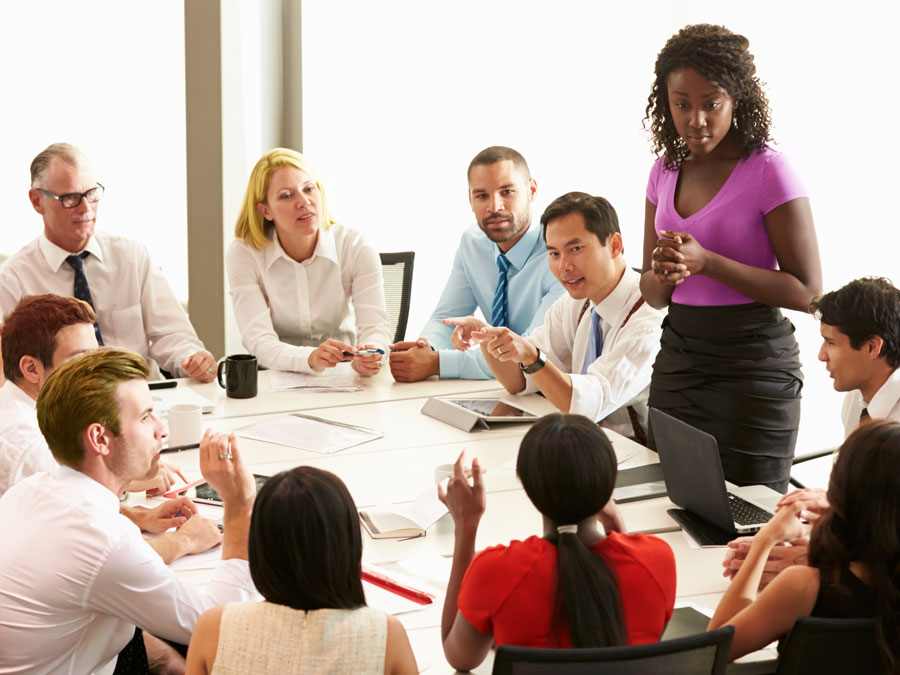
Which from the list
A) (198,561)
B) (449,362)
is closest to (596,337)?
(449,362)

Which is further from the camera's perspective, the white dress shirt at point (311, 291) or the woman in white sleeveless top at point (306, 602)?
the white dress shirt at point (311, 291)

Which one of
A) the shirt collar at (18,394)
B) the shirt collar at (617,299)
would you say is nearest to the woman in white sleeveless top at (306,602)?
the shirt collar at (18,394)

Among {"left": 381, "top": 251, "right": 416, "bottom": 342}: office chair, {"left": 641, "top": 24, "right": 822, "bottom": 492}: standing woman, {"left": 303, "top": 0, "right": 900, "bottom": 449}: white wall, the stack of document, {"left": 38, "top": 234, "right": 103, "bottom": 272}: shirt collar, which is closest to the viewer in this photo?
the stack of document

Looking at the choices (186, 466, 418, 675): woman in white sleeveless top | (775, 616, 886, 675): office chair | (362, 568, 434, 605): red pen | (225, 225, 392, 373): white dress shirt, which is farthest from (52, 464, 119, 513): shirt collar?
(225, 225, 392, 373): white dress shirt

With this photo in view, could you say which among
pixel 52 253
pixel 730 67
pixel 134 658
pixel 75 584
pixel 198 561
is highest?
pixel 730 67

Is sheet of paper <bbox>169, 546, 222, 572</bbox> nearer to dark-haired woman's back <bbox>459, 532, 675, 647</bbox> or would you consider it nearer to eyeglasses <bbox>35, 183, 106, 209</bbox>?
dark-haired woman's back <bbox>459, 532, 675, 647</bbox>

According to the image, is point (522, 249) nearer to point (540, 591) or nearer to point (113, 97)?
point (540, 591)

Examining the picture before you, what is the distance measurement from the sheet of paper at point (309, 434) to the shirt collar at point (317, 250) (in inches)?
38.2

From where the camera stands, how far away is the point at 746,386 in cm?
246

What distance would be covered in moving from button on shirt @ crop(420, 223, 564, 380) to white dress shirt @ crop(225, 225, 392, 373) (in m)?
0.27

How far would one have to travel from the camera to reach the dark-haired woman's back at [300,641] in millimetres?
1322

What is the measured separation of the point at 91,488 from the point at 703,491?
1211mm

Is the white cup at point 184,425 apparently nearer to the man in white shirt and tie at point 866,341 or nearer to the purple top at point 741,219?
the purple top at point 741,219

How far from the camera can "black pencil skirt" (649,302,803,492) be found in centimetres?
247
